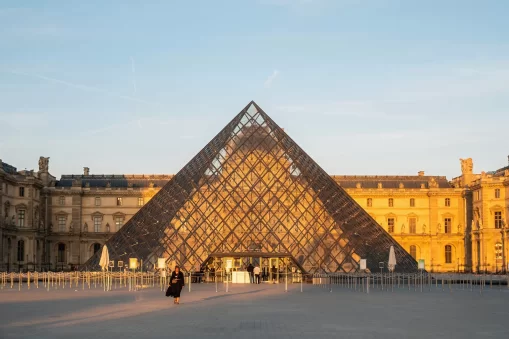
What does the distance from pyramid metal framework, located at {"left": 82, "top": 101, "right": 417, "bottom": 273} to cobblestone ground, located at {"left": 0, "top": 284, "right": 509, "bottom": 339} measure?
11658 millimetres

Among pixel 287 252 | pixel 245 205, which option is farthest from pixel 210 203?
pixel 287 252

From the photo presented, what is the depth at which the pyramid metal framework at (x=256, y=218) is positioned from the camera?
36.6 metres

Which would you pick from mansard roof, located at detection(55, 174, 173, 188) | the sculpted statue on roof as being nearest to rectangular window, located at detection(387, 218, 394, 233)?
the sculpted statue on roof

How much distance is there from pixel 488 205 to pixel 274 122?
37.8 metres

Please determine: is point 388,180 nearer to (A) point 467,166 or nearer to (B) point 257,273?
(A) point 467,166

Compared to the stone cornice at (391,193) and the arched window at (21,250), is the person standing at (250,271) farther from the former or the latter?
the stone cornice at (391,193)

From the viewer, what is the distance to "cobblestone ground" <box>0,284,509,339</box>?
14344 mm

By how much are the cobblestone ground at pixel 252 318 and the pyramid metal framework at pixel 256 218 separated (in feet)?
38.2

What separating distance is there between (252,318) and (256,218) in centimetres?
2108

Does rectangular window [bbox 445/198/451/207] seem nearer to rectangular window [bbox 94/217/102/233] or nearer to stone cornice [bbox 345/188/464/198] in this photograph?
stone cornice [bbox 345/188/464/198]

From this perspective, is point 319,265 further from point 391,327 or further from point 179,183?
point 391,327

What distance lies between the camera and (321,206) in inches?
1505

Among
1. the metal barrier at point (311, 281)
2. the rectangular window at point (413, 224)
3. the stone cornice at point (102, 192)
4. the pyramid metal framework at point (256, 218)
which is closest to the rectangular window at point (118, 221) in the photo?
the stone cornice at point (102, 192)

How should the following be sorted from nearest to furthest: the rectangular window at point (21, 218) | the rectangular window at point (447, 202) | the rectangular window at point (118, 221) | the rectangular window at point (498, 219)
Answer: the rectangular window at point (498, 219) < the rectangular window at point (21, 218) < the rectangular window at point (447, 202) < the rectangular window at point (118, 221)
